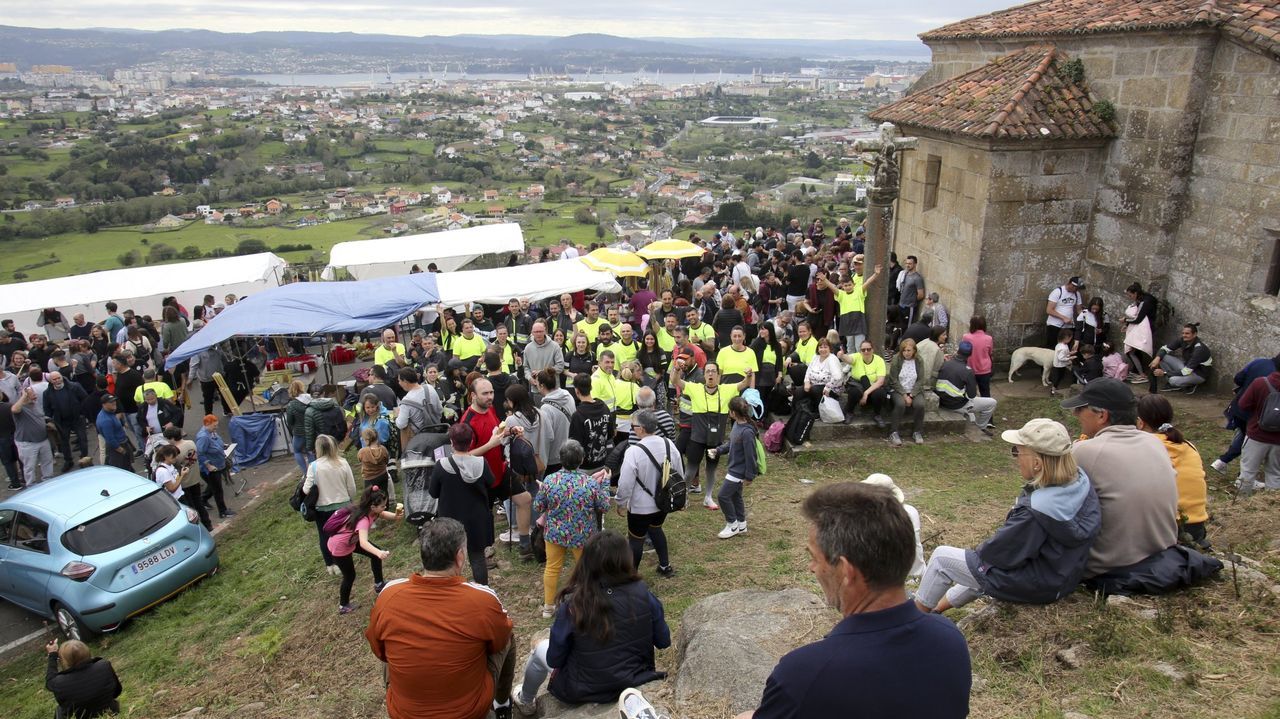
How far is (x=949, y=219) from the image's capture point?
41.2 feet

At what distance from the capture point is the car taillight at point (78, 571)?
749 cm

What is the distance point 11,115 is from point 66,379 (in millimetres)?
93704

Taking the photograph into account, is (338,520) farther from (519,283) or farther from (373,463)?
(519,283)

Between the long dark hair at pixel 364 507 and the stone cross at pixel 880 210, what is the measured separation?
7.38m

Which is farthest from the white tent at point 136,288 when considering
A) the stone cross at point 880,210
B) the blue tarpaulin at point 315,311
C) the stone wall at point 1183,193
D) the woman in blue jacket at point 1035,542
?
the woman in blue jacket at point 1035,542

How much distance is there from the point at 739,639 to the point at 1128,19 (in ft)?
35.2

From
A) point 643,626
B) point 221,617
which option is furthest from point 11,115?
point 643,626

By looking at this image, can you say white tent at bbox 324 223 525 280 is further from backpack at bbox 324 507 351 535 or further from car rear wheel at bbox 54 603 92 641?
backpack at bbox 324 507 351 535

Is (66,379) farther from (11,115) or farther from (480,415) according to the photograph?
(11,115)

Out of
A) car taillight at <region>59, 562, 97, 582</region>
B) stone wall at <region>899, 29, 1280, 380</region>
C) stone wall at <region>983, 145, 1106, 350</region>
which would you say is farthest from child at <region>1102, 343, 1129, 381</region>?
car taillight at <region>59, 562, 97, 582</region>

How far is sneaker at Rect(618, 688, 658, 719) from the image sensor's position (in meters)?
3.60

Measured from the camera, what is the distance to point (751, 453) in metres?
7.09

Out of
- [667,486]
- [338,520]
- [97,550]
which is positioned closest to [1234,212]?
[667,486]

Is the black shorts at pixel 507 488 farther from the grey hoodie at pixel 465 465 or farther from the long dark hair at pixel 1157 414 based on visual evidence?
the long dark hair at pixel 1157 414
